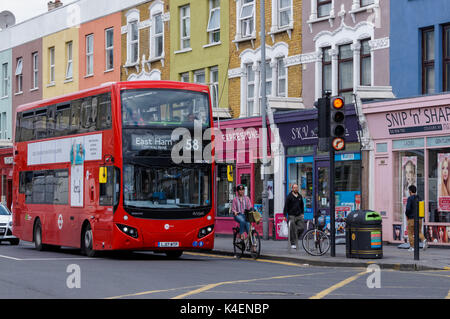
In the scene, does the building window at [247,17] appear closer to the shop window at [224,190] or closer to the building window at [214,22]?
the building window at [214,22]

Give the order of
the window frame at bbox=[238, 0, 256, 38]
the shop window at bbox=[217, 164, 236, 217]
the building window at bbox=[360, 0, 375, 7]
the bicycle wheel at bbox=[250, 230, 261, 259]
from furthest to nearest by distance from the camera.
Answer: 1. the shop window at bbox=[217, 164, 236, 217]
2. the window frame at bbox=[238, 0, 256, 38]
3. the building window at bbox=[360, 0, 375, 7]
4. the bicycle wheel at bbox=[250, 230, 261, 259]

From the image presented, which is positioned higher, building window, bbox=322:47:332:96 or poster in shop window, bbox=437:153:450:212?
building window, bbox=322:47:332:96

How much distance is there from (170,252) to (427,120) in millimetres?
7815

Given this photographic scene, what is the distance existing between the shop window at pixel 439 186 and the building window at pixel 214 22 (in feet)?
39.3

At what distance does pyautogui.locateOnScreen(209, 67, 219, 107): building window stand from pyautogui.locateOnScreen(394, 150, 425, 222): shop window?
10.1m

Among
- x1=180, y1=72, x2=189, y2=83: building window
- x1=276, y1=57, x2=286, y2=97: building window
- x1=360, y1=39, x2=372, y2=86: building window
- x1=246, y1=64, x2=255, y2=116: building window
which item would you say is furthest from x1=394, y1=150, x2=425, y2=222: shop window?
x1=180, y1=72, x2=189, y2=83: building window

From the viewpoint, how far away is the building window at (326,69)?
2959 centimetres

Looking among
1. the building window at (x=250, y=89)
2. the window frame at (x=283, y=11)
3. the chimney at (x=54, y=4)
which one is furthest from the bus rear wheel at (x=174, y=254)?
the chimney at (x=54, y=4)

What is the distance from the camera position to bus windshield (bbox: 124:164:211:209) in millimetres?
21422

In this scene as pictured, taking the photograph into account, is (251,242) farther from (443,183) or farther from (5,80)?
(5,80)

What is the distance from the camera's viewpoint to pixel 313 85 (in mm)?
30031

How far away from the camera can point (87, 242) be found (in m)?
23.2

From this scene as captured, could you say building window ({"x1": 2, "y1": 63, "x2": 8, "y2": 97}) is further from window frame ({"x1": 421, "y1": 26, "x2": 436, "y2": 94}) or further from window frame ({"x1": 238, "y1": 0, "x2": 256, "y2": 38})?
window frame ({"x1": 421, "y1": 26, "x2": 436, "y2": 94})
